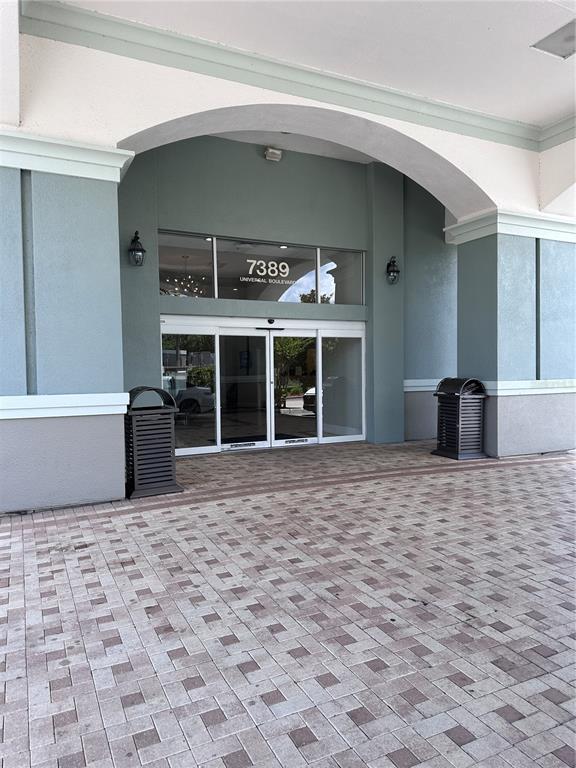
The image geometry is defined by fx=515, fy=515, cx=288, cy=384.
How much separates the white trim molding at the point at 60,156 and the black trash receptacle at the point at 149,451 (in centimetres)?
218

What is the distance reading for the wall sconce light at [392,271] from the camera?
8.55 meters

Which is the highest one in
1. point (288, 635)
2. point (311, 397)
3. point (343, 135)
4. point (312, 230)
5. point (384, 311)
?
point (343, 135)

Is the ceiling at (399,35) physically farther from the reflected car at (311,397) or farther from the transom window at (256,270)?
the reflected car at (311,397)

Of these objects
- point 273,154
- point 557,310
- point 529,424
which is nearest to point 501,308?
point 557,310

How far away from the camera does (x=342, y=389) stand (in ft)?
29.0

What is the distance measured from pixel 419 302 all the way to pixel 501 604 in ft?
22.6

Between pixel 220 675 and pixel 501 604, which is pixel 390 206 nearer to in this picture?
pixel 501 604

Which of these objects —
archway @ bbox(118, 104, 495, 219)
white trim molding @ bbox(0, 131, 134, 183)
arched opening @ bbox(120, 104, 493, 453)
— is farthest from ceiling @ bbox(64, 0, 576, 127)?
white trim molding @ bbox(0, 131, 134, 183)

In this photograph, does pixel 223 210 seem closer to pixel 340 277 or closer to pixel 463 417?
pixel 340 277

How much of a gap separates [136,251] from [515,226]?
5.24 meters

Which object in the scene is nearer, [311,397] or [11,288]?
[11,288]

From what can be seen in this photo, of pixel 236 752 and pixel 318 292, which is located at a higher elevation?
pixel 318 292

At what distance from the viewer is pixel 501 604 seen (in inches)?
117

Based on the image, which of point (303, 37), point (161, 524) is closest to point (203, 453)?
point (161, 524)
